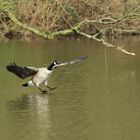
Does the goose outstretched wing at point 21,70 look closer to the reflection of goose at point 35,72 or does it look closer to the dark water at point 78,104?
the reflection of goose at point 35,72

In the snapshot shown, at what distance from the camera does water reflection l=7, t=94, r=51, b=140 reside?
412 inches

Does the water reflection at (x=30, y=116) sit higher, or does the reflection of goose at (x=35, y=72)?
the reflection of goose at (x=35, y=72)

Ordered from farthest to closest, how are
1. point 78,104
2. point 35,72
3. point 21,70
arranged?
point 35,72 < point 21,70 < point 78,104

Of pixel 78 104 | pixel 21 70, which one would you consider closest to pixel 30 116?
pixel 78 104

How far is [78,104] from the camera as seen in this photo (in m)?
12.6

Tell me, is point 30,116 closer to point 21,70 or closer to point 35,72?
point 21,70

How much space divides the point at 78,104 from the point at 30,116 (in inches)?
50.2

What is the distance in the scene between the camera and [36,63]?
20188 mm

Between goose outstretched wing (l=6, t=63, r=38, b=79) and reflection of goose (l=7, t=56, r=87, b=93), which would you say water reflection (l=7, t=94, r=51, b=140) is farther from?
goose outstretched wing (l=6, t=63, r=38, b=79)

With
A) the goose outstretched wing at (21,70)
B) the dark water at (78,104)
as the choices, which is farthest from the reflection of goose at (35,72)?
the dark water at (78,104)

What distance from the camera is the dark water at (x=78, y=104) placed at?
34.2 ft

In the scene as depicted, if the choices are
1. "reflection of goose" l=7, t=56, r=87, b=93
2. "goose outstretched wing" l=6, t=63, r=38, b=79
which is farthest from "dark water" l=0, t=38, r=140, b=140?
"goose outstretched wing" l=6, t=63, r=38, b=79

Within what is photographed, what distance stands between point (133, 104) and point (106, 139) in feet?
9.24

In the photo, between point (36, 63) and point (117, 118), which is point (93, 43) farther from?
point (117, 118)
